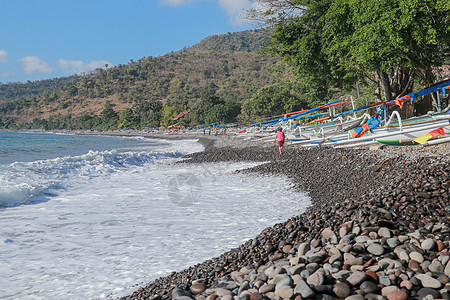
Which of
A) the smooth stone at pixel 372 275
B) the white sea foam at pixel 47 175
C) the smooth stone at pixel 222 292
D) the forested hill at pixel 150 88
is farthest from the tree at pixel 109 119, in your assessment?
the smooth stone at pixel 372 275

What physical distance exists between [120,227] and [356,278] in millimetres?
5687

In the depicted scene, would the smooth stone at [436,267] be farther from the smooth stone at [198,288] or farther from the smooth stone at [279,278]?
the smooth stone at [198,288]

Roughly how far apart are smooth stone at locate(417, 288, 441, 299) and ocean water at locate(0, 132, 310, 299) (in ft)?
10.9

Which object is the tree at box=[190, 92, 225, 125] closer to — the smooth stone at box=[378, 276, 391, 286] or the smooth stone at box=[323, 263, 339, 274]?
the smooth stone at box=[323, 263, 339, 274]

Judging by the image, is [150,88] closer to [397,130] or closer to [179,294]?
[397,130]

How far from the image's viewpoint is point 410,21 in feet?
47.5

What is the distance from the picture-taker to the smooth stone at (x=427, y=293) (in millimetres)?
2795

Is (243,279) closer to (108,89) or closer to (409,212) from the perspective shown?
(409,212)

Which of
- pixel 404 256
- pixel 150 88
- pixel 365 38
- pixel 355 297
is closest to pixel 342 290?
pixel 355 297

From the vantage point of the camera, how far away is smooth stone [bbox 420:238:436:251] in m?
3.54

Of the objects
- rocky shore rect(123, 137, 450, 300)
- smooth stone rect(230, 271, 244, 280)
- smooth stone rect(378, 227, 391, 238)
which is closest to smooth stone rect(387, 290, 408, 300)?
rocky shore rect(123, 137, 450, 300)

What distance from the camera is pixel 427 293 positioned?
2.83 meters

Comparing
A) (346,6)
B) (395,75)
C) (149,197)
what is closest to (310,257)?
(149,197)

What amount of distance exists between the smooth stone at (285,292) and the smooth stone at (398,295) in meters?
0.82
